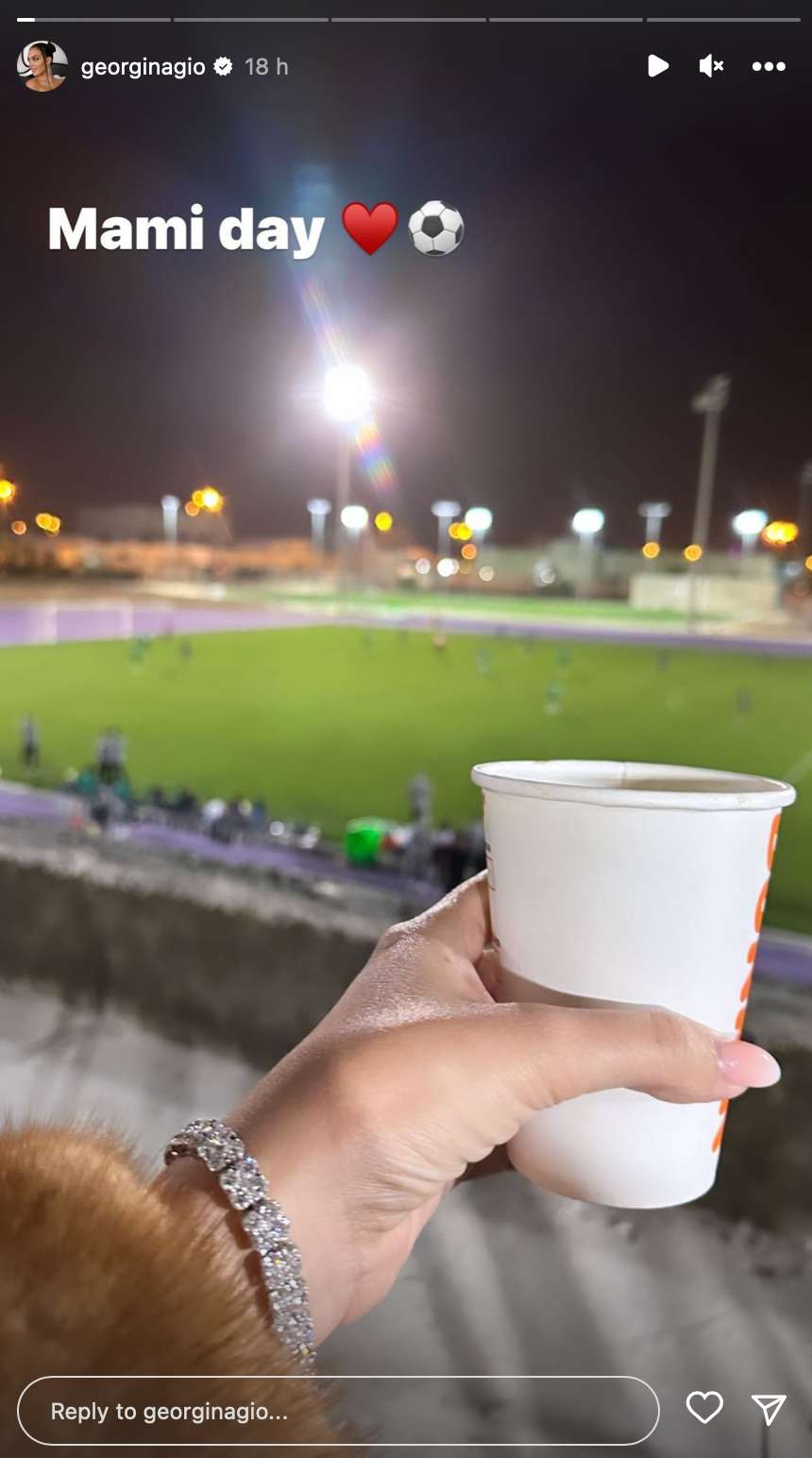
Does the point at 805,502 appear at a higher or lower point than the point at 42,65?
lower

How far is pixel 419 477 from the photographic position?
2.49m

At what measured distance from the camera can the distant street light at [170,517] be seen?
6.86 ft

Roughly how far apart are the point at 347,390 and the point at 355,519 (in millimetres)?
1696

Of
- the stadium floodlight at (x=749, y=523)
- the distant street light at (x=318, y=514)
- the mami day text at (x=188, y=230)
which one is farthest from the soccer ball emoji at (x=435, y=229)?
the stadium floodlight at (x=749, y=523)

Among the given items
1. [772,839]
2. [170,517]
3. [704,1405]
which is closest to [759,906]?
[772,839]

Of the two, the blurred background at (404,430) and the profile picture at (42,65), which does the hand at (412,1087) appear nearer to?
the blurred background at (404,430)

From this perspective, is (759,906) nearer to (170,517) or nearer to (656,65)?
(656,65)

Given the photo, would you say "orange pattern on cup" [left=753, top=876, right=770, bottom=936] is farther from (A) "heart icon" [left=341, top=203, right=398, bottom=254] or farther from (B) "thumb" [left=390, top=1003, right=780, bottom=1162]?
→ (A) "heart icon" [left=341, top=203, right=398, bottom=254]

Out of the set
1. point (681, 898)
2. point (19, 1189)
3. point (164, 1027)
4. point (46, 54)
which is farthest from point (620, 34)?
point (164, 1027)

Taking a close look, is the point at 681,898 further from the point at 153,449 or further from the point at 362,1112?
the point at 153,449

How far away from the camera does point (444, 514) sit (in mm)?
3193

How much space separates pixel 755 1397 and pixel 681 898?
0.69 m

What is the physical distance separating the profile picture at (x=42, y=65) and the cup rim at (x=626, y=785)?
0.89m

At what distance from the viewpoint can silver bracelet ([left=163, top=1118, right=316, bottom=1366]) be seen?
0.69 meters
